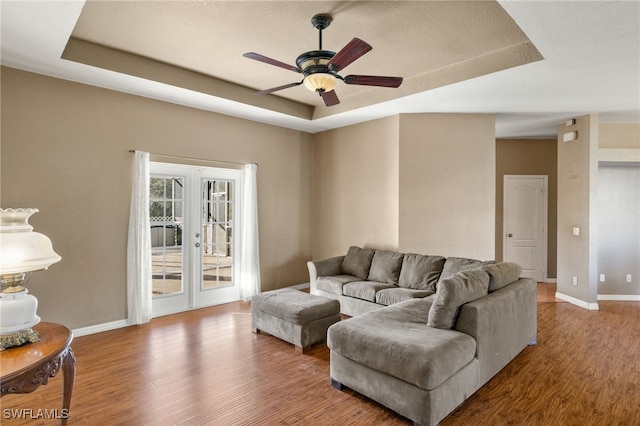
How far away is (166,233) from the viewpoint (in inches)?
190

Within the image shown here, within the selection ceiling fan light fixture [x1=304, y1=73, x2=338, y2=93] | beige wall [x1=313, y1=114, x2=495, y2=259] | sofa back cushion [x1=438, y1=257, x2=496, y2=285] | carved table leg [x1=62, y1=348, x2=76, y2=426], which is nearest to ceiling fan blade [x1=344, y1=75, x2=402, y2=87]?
ceiling fan light fixture [x1=304, y1=73, x2=338, y2=93]

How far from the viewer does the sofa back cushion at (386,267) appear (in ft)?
15.5

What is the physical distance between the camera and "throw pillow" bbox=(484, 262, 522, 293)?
3137 mm

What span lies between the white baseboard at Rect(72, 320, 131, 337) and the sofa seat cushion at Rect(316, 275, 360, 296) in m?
2.58

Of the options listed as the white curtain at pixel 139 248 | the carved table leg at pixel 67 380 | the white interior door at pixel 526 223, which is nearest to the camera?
the carved table leg at pixel 67 380

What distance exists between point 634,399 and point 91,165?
579 cm

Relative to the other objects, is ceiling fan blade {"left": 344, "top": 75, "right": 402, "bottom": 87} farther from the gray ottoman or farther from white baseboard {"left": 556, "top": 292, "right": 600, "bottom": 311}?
white baseboard {"left": 556, "top": 292, "right": 600, "bottom": 311}

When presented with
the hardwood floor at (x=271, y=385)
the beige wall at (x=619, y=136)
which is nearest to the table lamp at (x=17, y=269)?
the hardwood floor at (x=271, y=385)

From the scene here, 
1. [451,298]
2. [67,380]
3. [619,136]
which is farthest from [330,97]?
[619,136]

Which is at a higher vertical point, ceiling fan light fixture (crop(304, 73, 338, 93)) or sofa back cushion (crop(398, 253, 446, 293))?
ceiling fan light fixture (crop(304, 73, 338, 93))

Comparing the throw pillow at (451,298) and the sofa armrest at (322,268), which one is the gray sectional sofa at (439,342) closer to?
the throw pillow at (451,298)

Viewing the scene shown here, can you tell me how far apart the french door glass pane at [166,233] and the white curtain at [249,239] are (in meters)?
0.97

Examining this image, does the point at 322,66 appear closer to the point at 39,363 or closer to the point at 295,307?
the point at 295,307

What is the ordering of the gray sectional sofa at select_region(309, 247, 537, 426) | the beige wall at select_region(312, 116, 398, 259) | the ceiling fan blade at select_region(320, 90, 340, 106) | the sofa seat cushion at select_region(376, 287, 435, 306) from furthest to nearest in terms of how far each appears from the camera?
the beige wall at select_region(312, 116, 398, 259) < the sofa seat cushion at select_region(376, 287, 435, 306) < the ceiling fan blade at select_region(320, 90, 340, 106) < the gray sectional sofa at select_region(309, 247, 537, 426)
